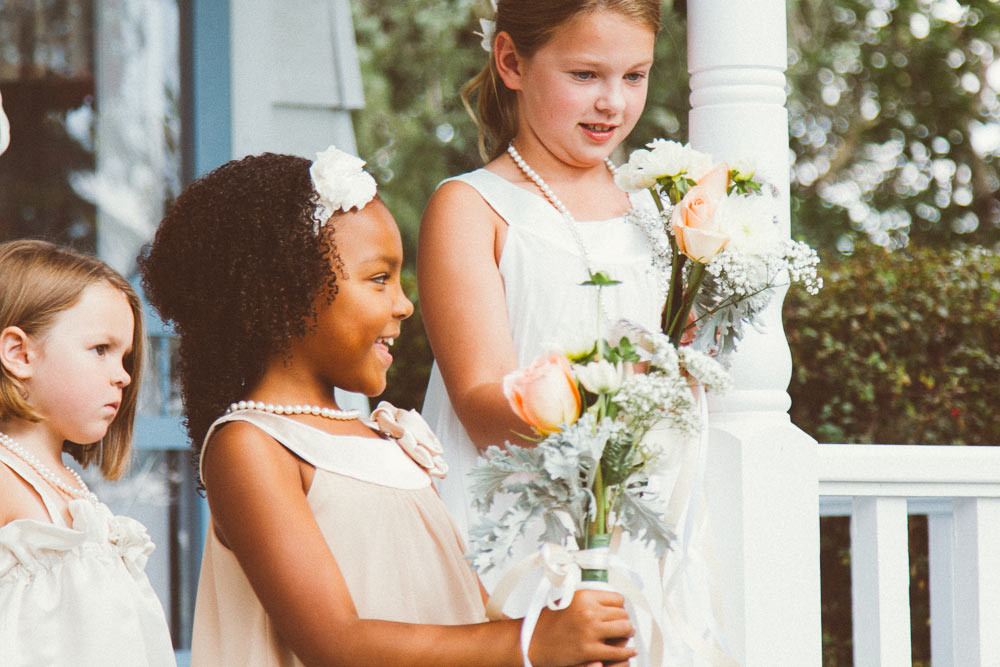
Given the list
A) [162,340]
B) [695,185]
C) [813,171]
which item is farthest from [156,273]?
[813,171]

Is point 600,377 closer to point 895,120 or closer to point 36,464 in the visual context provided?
point 36,464

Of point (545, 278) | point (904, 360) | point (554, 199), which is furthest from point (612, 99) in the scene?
point (904, 360)

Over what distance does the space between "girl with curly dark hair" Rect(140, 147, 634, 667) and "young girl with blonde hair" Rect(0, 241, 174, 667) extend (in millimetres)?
264

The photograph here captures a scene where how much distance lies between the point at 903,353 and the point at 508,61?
3493 mm

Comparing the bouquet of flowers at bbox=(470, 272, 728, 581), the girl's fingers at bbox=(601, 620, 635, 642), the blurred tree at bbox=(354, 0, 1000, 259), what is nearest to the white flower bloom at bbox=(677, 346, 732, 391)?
the bouquet of flowers at bbox=(470, 272, 728, 581)

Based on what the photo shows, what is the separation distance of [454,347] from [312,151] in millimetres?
2121

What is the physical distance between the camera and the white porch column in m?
2.29

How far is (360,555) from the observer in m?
1.87

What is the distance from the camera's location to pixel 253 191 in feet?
6.45

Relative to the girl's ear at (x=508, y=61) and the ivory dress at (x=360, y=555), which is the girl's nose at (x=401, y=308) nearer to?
the ivory dress at (x=360, y=555)

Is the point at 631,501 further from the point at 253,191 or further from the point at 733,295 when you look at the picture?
the point at 253,191

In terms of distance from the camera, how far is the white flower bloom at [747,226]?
1.70 meters

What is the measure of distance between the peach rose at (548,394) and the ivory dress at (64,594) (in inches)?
41.2

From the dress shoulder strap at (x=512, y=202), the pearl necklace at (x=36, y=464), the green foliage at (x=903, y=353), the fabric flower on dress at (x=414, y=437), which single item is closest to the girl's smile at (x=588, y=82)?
the dress shoulder strap at (x=512, y=202)
